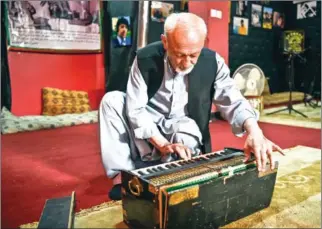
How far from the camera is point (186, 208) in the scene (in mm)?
998

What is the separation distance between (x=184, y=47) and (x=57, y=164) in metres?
1.40

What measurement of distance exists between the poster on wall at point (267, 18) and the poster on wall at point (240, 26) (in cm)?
69

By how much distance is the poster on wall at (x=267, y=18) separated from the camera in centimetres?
686

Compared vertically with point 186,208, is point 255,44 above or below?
above

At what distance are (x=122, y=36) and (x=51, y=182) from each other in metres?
2.97

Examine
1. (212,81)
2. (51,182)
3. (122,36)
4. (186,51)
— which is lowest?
(51,182)

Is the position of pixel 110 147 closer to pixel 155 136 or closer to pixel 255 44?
pixel 155 136

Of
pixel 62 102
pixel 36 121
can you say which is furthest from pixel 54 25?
pixel 36 121

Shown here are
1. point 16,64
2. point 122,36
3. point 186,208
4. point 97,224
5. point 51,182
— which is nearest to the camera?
point 186,208

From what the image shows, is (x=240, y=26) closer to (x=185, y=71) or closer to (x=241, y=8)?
(x=241, y=8)

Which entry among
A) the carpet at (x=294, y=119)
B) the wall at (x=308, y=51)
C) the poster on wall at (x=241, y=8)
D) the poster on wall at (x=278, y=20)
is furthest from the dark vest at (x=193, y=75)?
the poster on wall at (x=278, y=20)

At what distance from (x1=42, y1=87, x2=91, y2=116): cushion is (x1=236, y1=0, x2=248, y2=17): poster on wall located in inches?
143

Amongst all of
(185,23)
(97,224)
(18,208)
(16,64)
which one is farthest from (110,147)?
(16,64)

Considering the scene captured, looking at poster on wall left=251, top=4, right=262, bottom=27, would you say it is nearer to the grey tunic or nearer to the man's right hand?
the grey tunic
